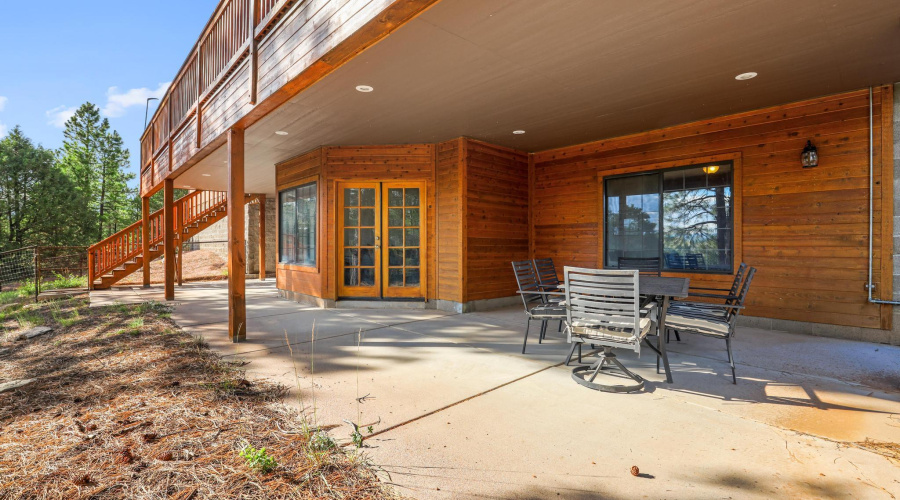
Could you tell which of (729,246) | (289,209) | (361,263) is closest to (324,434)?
(361,263)

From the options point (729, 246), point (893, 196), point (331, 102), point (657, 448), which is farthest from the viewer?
point (729, 246)

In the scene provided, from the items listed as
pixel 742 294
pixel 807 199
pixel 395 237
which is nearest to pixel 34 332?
pixel 395 237

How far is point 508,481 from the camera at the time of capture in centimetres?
168

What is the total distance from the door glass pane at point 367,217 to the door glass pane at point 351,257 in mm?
468

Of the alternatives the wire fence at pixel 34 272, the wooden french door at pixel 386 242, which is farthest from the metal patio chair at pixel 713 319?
the wire fence at pixel 34 272

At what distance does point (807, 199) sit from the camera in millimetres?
4527

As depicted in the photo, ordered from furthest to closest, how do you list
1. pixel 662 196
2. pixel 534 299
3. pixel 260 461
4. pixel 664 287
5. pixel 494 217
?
pixel 494 217
pixel 662 196
pixel 534 299
pixel 664 287
pixel 260 461

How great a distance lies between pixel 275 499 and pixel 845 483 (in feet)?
7.66

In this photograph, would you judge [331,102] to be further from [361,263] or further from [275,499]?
[275,499]

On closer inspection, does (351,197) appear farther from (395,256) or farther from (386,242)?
(395,256)

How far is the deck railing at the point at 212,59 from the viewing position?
3744 mm

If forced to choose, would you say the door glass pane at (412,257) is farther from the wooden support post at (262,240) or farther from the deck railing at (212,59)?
the wooden support post at (262,240)

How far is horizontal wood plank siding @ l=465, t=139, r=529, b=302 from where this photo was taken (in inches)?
245

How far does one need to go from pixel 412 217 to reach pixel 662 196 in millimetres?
3794
